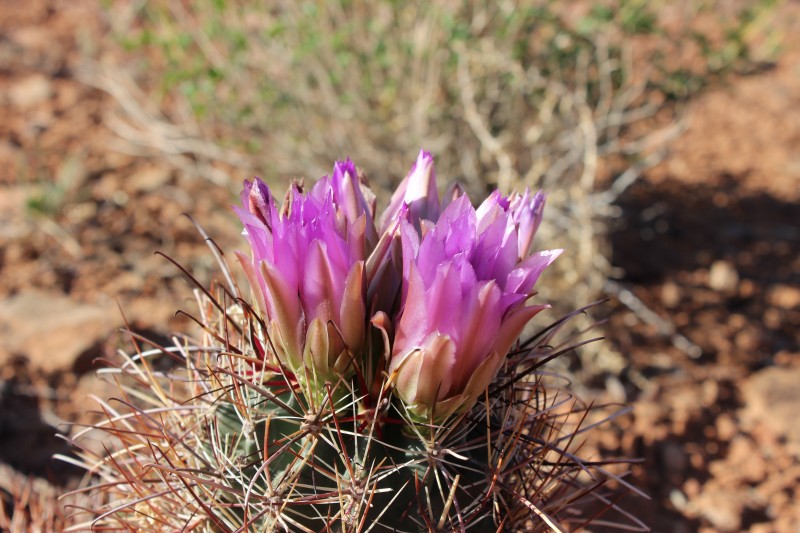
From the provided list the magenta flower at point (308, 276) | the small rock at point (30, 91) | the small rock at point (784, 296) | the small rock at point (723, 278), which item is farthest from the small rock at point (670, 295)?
the small rock at point (30, 91)

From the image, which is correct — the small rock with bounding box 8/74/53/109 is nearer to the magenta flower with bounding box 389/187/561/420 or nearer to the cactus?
the cactus

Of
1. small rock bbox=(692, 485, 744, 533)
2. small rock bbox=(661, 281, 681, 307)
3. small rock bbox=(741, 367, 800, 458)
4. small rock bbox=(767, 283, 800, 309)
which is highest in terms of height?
small rock bbox=(767, 283, 800, 309)

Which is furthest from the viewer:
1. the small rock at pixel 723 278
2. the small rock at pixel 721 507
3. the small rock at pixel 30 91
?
the small rock at pixel 30 91

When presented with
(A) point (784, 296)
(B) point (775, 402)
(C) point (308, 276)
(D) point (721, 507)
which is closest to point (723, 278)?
(A) point (784, 296)

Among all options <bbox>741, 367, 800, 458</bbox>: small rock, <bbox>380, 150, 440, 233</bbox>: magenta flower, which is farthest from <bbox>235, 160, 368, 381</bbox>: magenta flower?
<bbox>741, 367, 800, 458</bbox>: small rock

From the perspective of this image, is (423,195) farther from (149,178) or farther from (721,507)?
(149,178)

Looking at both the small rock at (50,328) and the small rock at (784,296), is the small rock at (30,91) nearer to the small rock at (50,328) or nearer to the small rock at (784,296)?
the small rock at (50,328)
